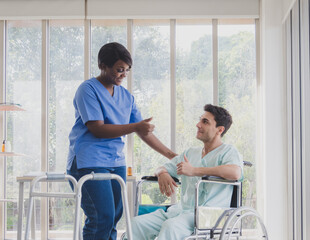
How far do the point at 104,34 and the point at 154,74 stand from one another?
649 mm

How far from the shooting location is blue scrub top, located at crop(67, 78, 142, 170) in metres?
2.58

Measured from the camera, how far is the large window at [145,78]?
200 inches

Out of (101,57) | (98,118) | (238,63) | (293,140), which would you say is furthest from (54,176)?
(238,63)

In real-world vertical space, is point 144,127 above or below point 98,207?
above

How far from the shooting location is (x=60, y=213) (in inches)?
198

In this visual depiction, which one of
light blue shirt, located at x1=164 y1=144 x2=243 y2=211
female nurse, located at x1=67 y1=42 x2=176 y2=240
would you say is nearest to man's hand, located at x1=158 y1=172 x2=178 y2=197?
light blue shirt, located at x1=164 y1=144 x2=243 y2=211

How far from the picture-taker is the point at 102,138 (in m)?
2.62

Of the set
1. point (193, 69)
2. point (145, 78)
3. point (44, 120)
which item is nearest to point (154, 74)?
point (145, 78)

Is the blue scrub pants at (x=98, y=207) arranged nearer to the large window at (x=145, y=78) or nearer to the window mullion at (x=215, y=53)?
the large window at (x=145, y=78)

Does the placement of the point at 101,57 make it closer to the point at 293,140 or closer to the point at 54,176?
the point at 54,176

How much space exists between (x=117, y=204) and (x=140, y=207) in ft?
0.76

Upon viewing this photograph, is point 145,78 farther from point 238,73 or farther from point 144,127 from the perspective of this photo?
point 144,127

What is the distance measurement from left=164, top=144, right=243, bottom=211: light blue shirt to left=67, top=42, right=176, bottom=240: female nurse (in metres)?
0.34

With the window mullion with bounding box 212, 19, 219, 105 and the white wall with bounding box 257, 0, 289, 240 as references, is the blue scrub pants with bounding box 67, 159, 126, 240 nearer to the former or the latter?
the white wall with bounding box 257, 0, 289, 240
